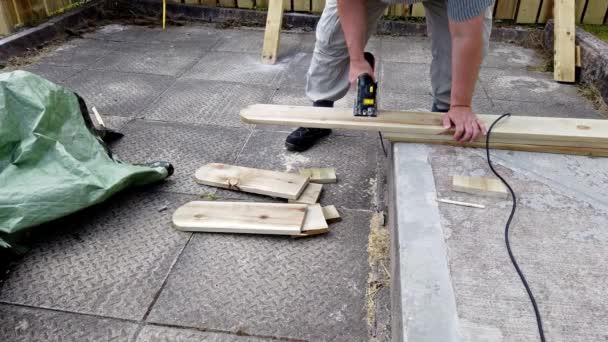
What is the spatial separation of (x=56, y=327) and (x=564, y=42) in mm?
4078

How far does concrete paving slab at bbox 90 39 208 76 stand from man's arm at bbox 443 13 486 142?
251 centimetres

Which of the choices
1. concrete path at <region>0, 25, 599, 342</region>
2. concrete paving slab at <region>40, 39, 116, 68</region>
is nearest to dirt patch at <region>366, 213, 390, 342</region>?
concrete path at <region>0, 25, 599, 342</region>

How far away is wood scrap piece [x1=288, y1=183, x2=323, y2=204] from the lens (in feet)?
7.09

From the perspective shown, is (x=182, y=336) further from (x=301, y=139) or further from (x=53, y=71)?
(x=53, y=71)

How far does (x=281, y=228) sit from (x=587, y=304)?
1126 mm

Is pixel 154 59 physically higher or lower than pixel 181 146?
higher

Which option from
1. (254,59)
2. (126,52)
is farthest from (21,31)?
(254,59)

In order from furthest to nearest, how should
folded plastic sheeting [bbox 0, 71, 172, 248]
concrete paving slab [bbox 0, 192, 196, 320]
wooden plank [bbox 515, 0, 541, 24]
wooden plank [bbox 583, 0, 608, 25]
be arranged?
wooden plank [bbox 515, 0, 541, 24] → wooden plank [bbox 583, 0, 608, 25] → folded plastic sheeting [bbox 0, 71, 172, 248] → concrete paving slab [bbox 0, 192, 196, 320]

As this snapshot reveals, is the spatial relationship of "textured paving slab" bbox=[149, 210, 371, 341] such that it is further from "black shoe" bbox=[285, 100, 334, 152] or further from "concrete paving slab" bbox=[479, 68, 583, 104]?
"concrete paving slab" bbox=[479, 68, 583, 104]

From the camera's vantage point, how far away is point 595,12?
4531 millimetres

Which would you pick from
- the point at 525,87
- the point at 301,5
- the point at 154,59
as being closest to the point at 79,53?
the point at 154,59

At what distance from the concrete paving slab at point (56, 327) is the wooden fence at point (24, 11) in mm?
3459

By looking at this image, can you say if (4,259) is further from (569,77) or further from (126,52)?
(569,77)

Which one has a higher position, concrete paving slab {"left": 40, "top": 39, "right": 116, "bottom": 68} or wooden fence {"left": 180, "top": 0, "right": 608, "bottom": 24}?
wooden fence {"left": 180, "top": 0, "right": 608, "bottom": 24}
